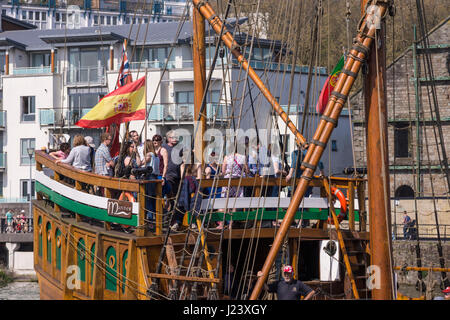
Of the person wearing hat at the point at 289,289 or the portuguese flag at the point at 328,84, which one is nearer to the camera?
the person wearing hat at the point at 289,289

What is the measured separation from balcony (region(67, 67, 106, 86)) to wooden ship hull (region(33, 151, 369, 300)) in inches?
1565

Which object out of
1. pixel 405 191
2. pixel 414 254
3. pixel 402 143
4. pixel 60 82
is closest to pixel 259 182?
pixel 414 254

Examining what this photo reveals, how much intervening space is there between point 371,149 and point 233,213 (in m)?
3.10

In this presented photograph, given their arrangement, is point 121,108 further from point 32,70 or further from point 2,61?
point 2,61

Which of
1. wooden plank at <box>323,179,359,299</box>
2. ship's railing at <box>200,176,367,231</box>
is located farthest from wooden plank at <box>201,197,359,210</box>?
wooden plank at <box>323,179,359,299</box>

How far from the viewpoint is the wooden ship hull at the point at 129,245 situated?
41.0 feet

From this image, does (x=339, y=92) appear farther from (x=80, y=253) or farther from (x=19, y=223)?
(x=19, y=223)

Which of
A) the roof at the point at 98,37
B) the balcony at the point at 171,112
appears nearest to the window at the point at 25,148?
the roof at the point at 98,37

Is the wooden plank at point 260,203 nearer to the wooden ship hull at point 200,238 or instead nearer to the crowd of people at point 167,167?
the wooden ship hull at point 200,238

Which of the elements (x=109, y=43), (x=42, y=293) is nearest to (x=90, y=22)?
(x=109, y=43)

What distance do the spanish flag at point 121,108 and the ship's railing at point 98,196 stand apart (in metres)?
1.06

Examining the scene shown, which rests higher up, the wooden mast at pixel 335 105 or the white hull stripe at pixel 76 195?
the wooden mast at pixel 335 105

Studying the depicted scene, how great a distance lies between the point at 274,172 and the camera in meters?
15.7

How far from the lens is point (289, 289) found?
11.5 m
